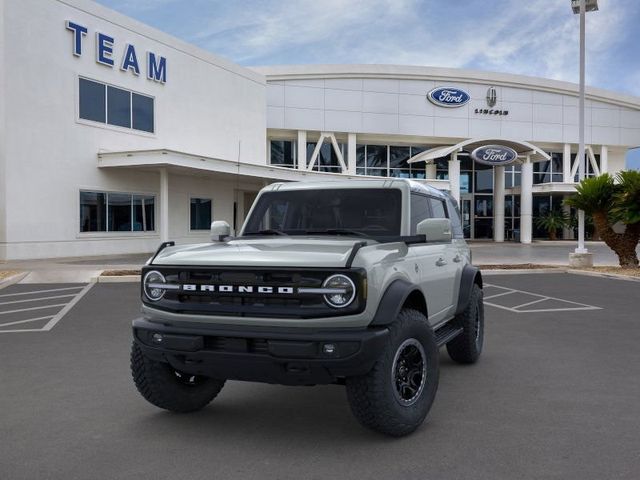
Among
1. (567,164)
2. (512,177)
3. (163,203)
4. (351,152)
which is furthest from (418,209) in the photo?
(567,164)

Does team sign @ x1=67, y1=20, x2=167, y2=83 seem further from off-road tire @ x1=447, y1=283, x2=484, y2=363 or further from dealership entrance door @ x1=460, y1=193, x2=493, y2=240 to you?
dealership entrance door @ x1=460, y1=193, x2=493, y2=240

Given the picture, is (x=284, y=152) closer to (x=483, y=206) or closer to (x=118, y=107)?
(x=483, y=206)

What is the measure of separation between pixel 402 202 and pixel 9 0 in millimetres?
19675

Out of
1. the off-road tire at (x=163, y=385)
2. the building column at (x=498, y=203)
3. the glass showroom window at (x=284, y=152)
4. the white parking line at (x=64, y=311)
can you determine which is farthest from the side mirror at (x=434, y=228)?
the building column at (x=498, y=203)

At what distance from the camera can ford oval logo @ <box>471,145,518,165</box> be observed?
3378 centimetres

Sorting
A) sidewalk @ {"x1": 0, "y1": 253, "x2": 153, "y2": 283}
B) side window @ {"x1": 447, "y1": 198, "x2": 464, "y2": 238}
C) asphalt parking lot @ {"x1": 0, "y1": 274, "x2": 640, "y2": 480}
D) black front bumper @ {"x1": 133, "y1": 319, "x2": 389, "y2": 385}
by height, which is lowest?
asphalt parking lot @ {"x1": 0, "y1": 274, "x2": 640, "y2": 480}

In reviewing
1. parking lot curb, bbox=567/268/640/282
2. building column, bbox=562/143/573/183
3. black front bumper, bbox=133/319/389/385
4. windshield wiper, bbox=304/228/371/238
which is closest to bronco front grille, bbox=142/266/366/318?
black front bumper, bbox=133/319/389/385

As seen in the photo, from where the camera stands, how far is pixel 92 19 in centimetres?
2219

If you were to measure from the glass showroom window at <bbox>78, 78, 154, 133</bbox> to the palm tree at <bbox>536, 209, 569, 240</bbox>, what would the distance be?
92.4 feet

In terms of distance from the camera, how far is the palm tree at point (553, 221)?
40369 millimetres

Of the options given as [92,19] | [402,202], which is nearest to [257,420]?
[402,202]

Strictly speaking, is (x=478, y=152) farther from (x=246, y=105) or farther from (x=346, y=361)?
(x=346, y=361)

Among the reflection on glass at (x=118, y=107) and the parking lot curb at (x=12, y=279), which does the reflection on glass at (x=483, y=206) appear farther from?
the parking lot curb at (x=12, y=279)

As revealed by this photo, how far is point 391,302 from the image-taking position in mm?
3906
